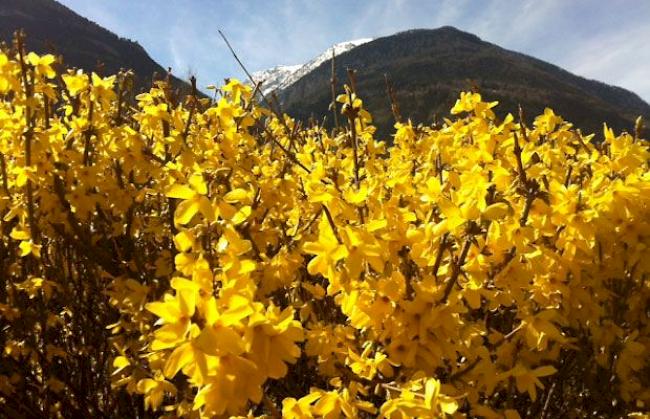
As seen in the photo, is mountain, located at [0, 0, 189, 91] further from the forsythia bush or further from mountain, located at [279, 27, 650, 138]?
the forsythia bush

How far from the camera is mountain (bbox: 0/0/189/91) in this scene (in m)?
65.6

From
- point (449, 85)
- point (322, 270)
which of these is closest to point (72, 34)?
point (449, 85)

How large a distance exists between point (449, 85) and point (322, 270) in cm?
6432

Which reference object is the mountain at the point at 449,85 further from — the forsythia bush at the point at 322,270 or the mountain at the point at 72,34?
the mountain at the point at 72,34

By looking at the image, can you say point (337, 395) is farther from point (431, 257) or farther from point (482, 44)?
point (482, 44)

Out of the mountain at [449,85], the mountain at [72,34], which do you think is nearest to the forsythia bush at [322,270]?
the mountain at [449,85]

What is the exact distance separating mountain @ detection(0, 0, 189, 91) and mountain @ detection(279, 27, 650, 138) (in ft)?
77.4

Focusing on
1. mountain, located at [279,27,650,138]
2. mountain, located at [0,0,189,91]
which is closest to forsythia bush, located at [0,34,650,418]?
mountain, located at [279,27,650,138]

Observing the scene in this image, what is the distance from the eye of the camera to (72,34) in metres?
75.6

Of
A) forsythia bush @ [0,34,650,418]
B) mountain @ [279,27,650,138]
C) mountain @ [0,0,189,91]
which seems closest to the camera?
forsythia bush @ [0,34,650,418]

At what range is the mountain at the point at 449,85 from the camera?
4691cm

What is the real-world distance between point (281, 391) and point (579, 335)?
4.86 feet

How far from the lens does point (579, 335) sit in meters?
2.53

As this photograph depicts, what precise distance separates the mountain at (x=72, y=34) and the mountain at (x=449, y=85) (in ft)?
77.4
